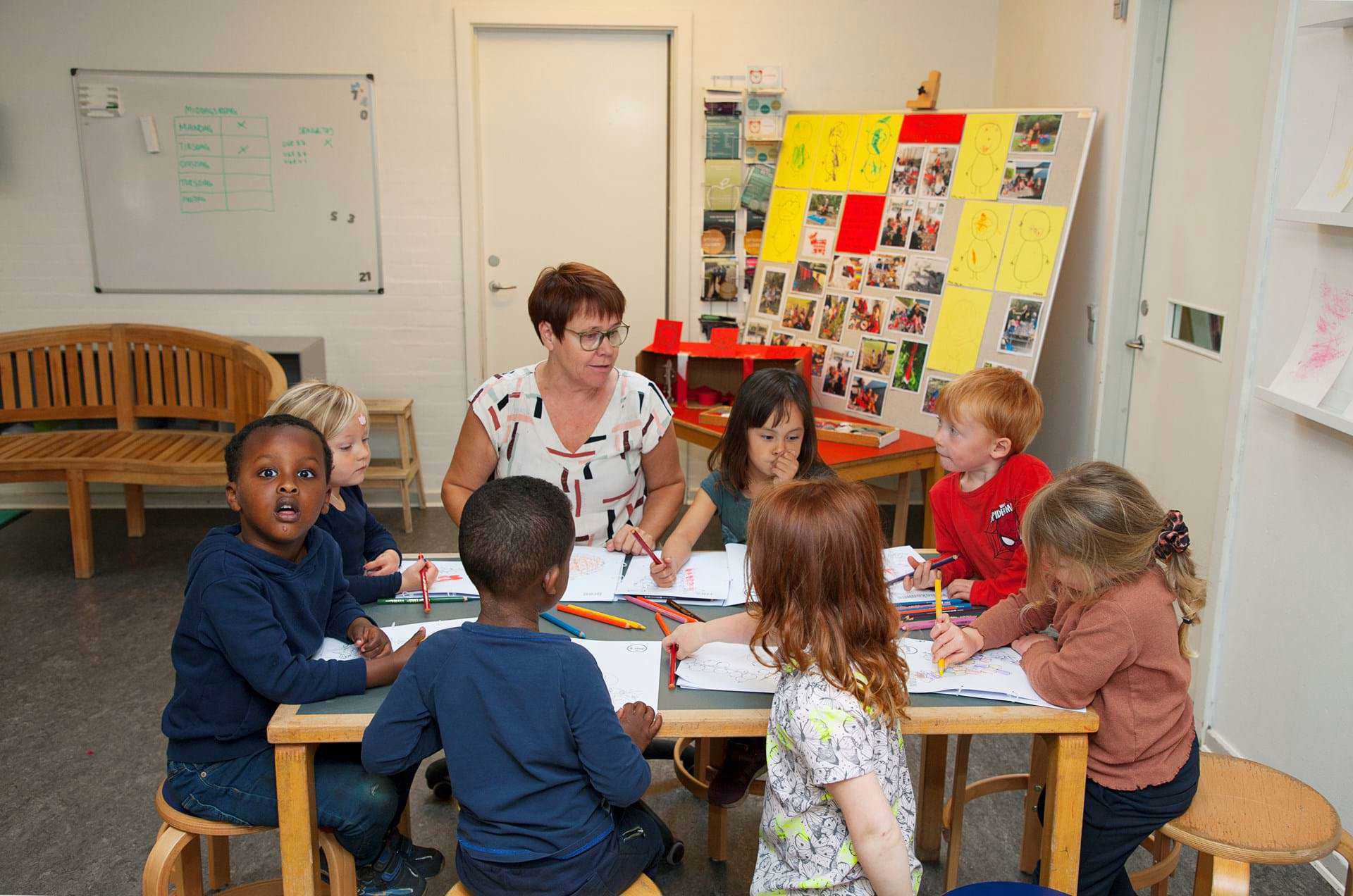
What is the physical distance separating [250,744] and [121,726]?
A: 1.54 m

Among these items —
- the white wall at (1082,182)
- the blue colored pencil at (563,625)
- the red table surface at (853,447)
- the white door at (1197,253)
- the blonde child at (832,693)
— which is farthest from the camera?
the red table surface at (853,447)

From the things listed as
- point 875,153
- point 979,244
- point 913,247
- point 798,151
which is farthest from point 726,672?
point 798,151

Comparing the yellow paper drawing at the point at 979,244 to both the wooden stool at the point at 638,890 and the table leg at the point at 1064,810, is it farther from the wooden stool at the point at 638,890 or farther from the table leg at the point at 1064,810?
the wooden stool at the point at 638,890

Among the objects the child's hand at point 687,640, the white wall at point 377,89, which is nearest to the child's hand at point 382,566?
the child's hand at point 687,640

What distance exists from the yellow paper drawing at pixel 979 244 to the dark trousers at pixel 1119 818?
7.77 feet

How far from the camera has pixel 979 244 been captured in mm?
3916

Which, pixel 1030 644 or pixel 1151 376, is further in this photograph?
pixel 1151 376

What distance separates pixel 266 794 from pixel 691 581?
0.83m

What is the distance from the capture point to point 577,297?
238cm

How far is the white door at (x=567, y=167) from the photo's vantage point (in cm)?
486

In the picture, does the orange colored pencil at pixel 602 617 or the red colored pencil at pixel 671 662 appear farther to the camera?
the orange colored pencil at pixel 602 617

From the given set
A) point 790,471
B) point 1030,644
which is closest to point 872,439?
point 790,471

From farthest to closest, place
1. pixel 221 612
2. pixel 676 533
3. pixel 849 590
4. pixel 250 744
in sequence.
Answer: pixel 676 533, pixel 250 744, pixel 221 612, pixel 849 590

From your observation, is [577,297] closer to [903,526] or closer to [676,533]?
[676,533]
